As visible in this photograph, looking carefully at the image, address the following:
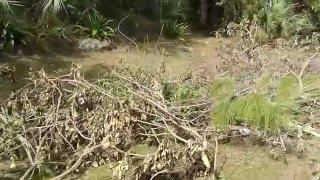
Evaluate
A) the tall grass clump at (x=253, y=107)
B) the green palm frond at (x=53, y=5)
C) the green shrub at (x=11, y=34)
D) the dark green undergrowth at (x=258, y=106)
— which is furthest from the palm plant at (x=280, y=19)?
the tall grass clump at (x=253, y=107)

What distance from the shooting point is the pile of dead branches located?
5.64m

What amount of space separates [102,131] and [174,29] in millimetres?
6774

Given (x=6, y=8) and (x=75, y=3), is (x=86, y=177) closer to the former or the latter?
(x=6, y=8)

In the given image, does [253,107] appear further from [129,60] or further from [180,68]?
[129,60]

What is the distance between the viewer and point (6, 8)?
9.08 metres

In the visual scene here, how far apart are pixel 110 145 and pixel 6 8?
14.6 feet

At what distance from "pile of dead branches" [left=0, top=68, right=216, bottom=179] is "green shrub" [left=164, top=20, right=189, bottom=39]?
568 cm

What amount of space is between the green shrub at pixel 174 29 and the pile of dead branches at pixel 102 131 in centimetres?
568

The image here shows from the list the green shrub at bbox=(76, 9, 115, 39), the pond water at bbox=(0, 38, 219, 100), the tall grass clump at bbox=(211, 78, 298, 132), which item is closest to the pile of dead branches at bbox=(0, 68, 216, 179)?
the tall grass clump at bbox=(211, 78, 298, 132)

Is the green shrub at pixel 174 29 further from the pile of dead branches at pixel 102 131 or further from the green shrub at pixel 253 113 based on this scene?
the green shrub at pixel 253 113

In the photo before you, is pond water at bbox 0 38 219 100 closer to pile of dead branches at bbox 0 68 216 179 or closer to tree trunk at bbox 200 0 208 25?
tree trunk at bbox 200 0 208 25

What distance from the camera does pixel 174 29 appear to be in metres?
12.4

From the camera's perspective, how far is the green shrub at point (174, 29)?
12.4 metres

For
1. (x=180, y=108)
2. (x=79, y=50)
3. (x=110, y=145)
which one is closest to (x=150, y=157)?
(x=110, y=145)
